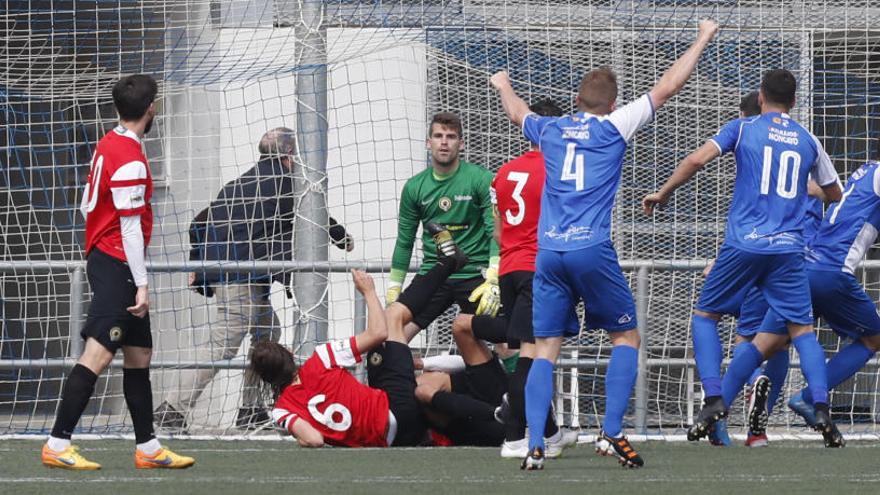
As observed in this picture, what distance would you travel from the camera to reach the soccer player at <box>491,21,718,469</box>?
7.15 meters

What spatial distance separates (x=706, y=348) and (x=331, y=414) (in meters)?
1.98

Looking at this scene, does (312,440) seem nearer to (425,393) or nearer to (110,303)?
(425,393)

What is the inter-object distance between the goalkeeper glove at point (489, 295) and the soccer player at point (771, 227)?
121cm

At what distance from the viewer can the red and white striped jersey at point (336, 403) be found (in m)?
8.79

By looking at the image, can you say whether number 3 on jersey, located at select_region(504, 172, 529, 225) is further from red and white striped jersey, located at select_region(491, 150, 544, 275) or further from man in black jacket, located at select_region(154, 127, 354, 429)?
man in black jacket, located at select_region(154, 127, 354, 429)

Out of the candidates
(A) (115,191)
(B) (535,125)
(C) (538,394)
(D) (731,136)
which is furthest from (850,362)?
(A) (115,191)

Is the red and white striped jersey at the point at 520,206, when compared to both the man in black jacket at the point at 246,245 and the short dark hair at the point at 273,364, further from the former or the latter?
the man in black jacket at the point at 246,245

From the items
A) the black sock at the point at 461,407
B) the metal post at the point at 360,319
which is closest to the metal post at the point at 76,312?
the metal post at the point at 360,319

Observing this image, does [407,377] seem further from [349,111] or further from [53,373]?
[53,373]

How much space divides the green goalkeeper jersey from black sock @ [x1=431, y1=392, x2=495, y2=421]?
754 mm

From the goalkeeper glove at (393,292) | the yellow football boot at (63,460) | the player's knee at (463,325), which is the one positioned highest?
the goalkeeper glove at (393,292)

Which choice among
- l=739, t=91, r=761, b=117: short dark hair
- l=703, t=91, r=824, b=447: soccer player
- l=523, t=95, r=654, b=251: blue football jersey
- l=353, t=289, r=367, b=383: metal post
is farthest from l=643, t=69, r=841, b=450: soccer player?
l=353, t=289, r=367, b=383: metal post

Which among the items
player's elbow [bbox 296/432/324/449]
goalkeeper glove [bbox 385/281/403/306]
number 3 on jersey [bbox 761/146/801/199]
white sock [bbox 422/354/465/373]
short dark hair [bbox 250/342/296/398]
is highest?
number 3 on jersey [bbox 761/146/801/199]

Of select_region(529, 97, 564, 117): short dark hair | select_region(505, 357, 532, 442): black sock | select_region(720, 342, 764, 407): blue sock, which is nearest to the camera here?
select_region(505, 357, 532, 442): black sock
